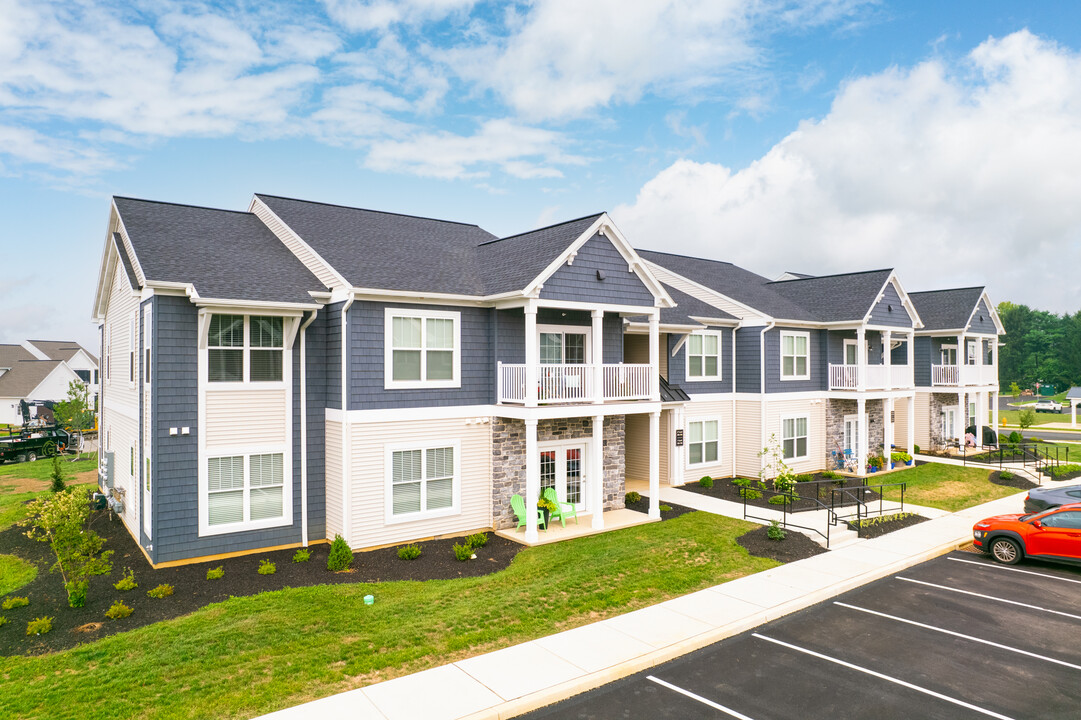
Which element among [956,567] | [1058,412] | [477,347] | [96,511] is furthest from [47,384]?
[1058,412]

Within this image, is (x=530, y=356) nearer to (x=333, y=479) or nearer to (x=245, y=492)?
(x=333, y=479)

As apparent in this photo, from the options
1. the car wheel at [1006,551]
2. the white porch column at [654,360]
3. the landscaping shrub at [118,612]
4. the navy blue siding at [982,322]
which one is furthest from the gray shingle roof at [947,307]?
the landscaping shrub at [118,612]

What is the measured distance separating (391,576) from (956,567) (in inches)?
537

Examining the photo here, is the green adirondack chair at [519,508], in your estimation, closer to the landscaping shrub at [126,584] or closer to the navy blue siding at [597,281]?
the navy blue siding at [597,281]

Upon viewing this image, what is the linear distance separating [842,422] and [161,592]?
27291 mm

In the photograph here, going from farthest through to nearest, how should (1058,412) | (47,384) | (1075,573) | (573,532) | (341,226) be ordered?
(1058,412) → (47,384) → (341,226) → (573,532) → (1075,573)

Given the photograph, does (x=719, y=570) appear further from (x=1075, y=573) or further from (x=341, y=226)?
(x=341, y=226)

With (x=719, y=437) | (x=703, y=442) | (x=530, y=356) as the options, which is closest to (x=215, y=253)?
(x=530, y=356)

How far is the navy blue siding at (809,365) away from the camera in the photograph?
85.6 feet

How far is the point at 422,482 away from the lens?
16.5 m

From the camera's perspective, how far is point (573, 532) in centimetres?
1742

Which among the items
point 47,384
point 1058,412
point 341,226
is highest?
point 341,226

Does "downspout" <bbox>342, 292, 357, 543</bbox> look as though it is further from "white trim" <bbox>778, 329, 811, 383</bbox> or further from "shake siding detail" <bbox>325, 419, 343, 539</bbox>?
"white trim" <bbox>778, 329, 811, 383</bbox>

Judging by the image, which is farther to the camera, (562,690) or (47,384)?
(47,384)
